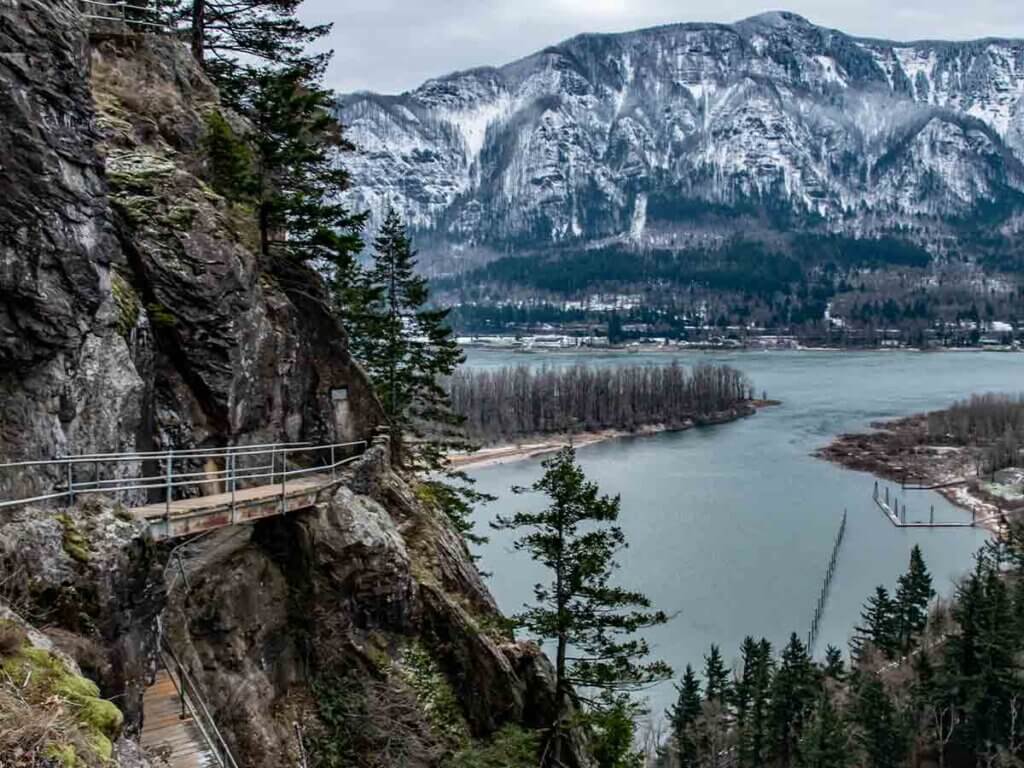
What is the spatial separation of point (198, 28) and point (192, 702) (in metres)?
21.3

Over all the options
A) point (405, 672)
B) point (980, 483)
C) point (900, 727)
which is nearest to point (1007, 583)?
point (900, 727)

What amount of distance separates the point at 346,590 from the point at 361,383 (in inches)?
306

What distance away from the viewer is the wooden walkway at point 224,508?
13.7 metres

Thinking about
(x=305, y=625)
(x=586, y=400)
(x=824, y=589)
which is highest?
(x=305, y=625)

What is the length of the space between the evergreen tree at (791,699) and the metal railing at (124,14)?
37.7m

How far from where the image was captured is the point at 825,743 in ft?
123

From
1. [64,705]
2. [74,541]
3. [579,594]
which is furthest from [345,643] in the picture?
[64,705]

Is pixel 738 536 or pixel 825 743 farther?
pixel 738 536

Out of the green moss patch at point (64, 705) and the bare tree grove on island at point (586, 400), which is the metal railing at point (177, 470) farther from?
the bare tree grove on island at point (586, 400)

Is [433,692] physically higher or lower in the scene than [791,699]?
higher

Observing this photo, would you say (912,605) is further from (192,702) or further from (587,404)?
(587,404)

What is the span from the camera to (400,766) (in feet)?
52.2

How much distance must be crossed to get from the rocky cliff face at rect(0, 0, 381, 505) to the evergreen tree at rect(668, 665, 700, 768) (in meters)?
26.2

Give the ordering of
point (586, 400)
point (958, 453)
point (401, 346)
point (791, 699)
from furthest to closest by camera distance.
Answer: point (586, 400) → point (958, 453) → point (791, 699) → point (401, 346)
